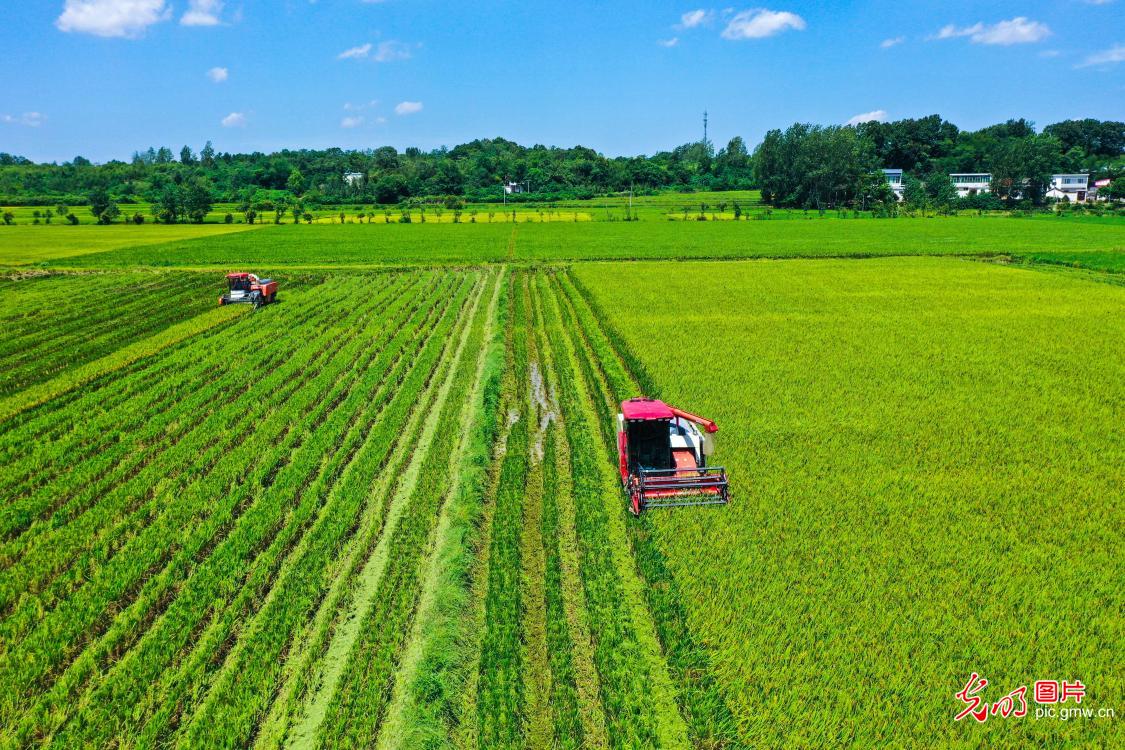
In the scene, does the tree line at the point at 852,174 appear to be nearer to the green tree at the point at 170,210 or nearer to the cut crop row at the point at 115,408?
the green tree at the point at 170,210

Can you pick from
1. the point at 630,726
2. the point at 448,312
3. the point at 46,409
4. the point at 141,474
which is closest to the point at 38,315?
the point at 46,409

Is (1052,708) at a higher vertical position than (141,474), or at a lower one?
lower

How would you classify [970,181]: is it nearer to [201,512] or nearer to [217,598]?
[201,512]

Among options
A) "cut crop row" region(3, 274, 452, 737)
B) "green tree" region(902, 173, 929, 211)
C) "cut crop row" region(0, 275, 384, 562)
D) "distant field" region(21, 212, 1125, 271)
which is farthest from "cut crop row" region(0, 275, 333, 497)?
"green tree" region(902, 173, 929, 211)

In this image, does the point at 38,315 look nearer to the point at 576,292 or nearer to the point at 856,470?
the point at 576,292

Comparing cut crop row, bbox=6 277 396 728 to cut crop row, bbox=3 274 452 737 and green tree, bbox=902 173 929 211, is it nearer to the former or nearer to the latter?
cut crop row, bbox=3 274 452 737

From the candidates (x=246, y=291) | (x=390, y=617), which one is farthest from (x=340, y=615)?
(x=246, y=291)
